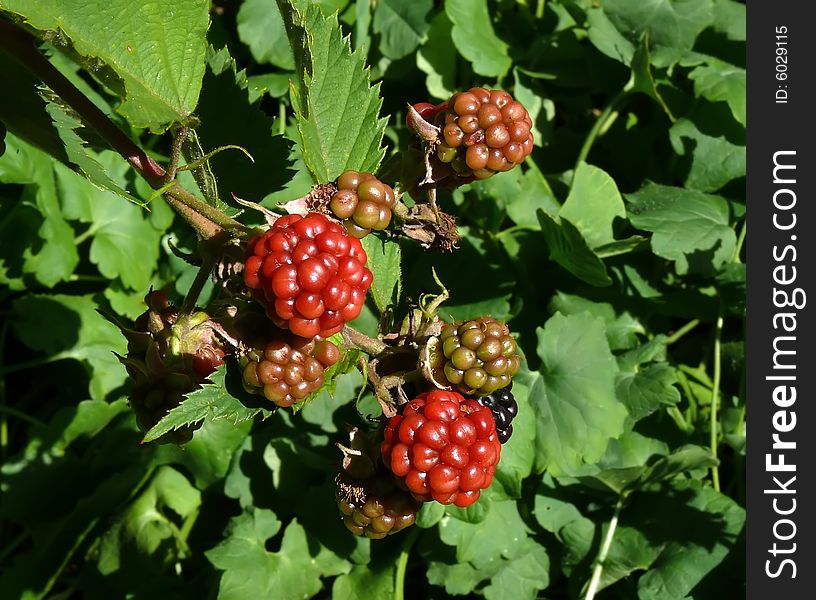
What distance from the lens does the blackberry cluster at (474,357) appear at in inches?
46.9

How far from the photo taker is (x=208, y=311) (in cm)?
121

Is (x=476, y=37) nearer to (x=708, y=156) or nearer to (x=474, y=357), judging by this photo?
(x=708, y=156)

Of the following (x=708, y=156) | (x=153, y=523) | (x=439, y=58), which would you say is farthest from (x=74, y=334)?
(x=708, y=156)

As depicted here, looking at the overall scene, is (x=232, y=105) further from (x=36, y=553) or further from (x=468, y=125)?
(x=36, y=553)

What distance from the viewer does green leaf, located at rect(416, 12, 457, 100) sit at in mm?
2377

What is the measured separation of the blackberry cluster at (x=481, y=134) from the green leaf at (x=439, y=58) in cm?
123

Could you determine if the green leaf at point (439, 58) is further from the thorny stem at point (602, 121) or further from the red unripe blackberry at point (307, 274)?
the red unripe blackberry at point (307, 274)

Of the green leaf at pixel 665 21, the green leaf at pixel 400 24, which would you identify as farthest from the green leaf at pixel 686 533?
the green leaf at pixel 400 24

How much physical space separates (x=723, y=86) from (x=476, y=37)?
69cm

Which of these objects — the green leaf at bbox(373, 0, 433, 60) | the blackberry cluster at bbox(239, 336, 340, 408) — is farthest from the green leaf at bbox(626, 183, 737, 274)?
the blackberry cluster at bbox(239, 336, 340, 408)

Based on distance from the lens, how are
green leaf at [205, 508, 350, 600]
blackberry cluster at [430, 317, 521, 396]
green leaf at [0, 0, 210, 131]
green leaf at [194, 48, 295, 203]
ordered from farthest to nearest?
green leaf at [205, 508, 350, 600] < green leaf at [194, 48, 295, 203] < blackberry cluster at [430, 317, 521, 396] < green leaf at [0, 0, 210, 131]

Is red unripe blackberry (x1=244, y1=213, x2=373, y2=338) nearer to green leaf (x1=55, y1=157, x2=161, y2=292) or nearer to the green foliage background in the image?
the green foliage background

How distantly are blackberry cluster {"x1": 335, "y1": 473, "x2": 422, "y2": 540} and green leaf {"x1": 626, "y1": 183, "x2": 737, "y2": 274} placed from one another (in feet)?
3.81

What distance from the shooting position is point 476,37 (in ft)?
7.53
